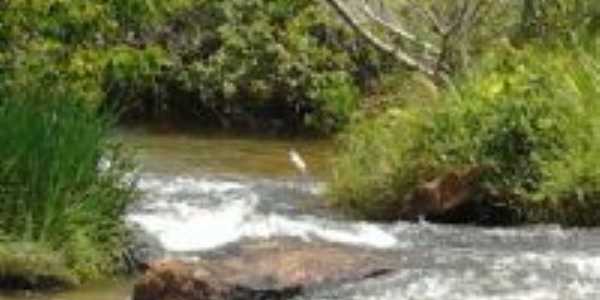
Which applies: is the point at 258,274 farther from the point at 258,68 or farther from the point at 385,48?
the point at 258,68

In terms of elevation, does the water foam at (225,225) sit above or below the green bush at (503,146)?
below

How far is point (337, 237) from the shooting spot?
41.5 feet

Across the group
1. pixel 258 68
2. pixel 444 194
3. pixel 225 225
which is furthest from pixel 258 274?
pixel 258 68

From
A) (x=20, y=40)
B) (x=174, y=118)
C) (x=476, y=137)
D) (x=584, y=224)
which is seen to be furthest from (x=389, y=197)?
(x=174, y=118)

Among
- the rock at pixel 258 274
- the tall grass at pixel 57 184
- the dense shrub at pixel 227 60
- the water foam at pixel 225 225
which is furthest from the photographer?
the dense shrub at pixel 227 60

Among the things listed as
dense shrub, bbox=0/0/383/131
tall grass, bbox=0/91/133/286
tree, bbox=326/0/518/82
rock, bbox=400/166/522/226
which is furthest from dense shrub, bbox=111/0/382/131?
tall grass, bbox=0/91/133/286

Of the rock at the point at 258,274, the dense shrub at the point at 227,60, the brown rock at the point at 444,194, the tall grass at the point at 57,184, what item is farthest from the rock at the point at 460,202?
the dense shrub at the point at 227,60

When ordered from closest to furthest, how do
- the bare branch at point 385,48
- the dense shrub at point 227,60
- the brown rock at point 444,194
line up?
the brown rock at point 444,194 → the bare branch at point 385,48 → the dense shrub at point 227,60

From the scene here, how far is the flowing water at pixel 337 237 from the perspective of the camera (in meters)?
10.2

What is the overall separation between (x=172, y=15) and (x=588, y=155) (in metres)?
11.1

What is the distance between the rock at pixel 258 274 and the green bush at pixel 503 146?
2.58 m

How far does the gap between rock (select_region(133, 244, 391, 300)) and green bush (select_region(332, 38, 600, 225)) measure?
258 centimetres

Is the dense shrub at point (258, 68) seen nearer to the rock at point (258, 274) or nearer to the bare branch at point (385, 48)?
the bare branch at point (385, 48)

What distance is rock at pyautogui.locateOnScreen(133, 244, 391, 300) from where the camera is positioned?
9852mm
